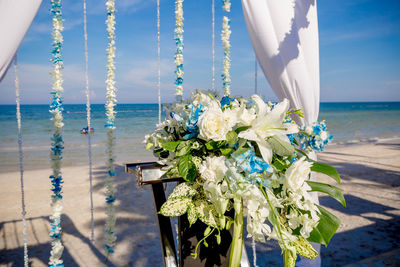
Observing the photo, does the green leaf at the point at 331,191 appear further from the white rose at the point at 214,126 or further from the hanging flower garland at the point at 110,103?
the hanging flower garland at the point at 110,103

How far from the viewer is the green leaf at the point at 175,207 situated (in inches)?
27.5

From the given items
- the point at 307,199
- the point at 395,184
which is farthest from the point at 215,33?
the point at 395,184

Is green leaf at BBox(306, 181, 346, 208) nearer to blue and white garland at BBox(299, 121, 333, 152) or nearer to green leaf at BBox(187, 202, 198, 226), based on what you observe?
green leaf at BBox(187, 202, 198, 226)

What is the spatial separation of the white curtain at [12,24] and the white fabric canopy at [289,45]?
139 cm

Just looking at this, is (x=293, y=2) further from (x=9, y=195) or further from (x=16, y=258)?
(x=9, y=195)

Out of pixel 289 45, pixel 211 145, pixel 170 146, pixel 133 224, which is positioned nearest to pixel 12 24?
pixel 170 146

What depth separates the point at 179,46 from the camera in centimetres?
215

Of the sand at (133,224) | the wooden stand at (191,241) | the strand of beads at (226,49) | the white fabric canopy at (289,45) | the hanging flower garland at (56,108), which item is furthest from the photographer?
the sand at (133,224)

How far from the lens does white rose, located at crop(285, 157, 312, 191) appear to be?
2.12ft

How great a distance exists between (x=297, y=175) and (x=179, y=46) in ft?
5.77

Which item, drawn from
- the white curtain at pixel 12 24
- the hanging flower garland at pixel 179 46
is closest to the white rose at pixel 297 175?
the white curtain at pixel 12 24

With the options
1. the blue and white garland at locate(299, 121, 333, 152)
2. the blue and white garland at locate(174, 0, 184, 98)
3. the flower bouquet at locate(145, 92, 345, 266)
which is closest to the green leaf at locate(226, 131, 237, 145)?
the flower bouquet at locate(145, 92, 345, 266)

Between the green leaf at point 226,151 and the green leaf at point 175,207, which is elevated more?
the green leaf at point 226,151

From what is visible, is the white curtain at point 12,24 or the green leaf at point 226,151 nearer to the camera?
the green leaf at point 226,151
